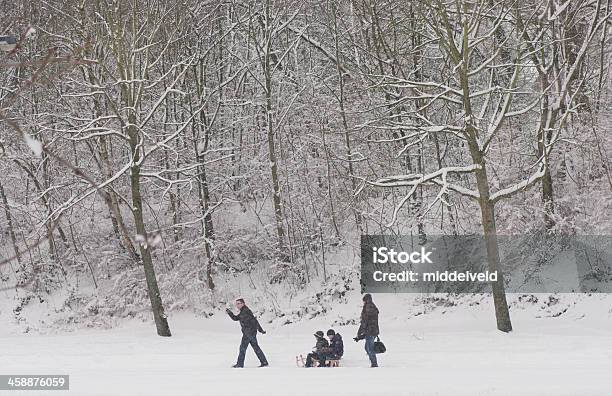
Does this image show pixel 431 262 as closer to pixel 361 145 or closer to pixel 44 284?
pixel 361 145

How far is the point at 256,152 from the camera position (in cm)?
2508

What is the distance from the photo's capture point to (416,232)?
21.9 m

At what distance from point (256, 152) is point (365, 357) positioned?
41.5 feet

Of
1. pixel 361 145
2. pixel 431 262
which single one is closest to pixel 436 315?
pixel 431 262

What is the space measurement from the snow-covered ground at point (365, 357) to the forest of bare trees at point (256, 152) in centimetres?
215

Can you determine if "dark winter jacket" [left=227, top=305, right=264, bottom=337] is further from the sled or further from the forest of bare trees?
the forest of bare trees

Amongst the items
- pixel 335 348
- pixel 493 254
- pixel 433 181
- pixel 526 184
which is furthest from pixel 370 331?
pixel 526 184

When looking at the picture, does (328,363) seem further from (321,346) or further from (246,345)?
(246,345)

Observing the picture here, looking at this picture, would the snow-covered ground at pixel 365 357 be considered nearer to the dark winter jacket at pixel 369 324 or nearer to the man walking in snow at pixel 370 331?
the man walking in snow at pixel 370 331

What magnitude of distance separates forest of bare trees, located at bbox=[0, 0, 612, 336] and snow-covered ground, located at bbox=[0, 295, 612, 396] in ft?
7.06

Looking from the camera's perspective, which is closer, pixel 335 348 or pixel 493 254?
pixel 335 348

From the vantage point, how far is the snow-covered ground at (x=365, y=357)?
9.92 metres

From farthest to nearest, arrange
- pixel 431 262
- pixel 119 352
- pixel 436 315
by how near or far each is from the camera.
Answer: pixel 431 262
pixel 436 315
pixel 119 352

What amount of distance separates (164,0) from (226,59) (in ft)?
19.9
